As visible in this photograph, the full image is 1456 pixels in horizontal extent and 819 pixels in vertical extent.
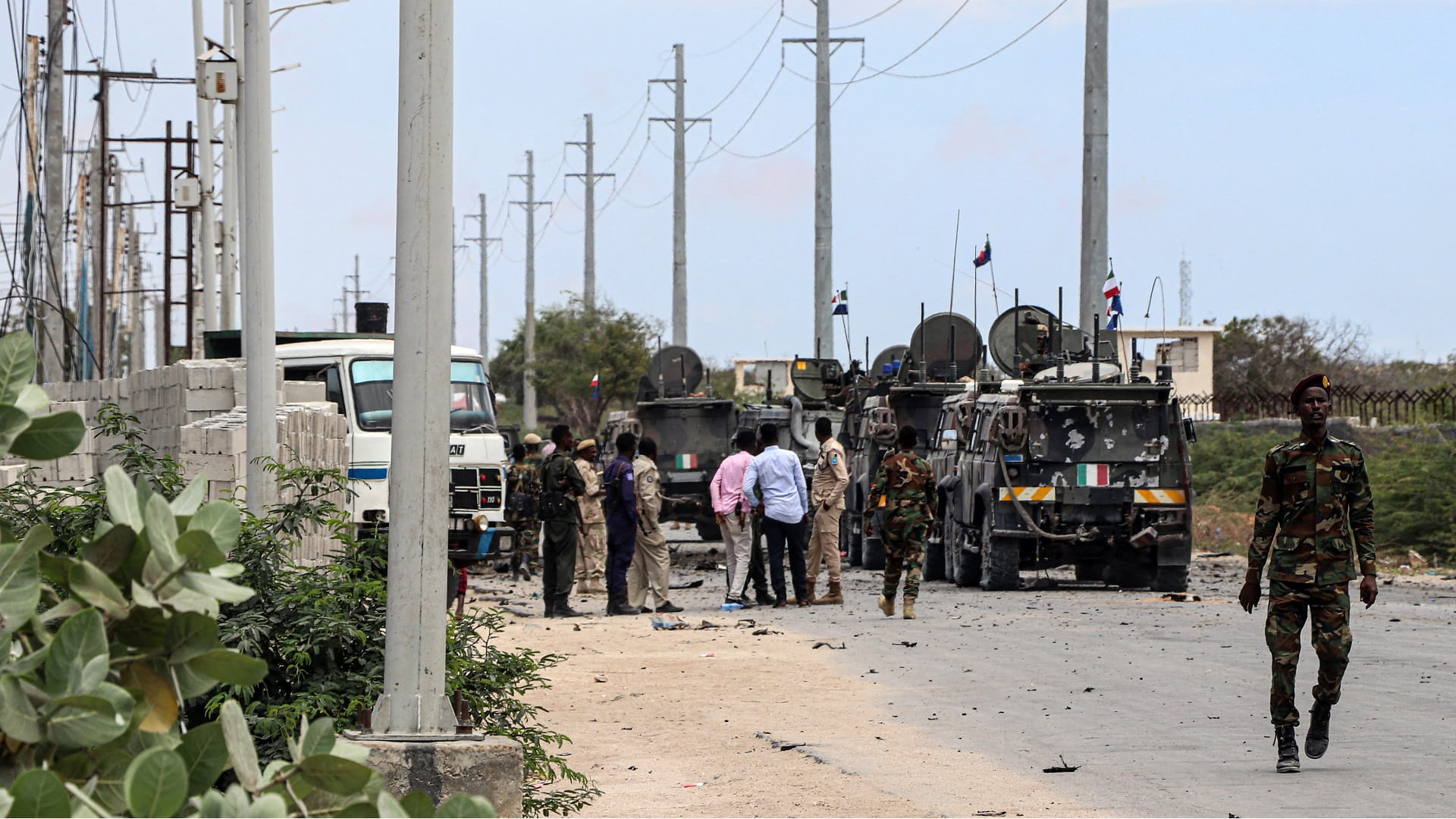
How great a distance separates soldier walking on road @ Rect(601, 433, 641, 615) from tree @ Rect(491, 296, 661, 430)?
1603 inches

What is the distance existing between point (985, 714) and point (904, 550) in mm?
5866

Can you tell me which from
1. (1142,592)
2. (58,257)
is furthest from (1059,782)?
(58,257)

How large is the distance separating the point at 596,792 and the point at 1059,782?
2.18 metres

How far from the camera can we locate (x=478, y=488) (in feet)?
60.4

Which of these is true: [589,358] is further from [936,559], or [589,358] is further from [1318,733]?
[1318,733]

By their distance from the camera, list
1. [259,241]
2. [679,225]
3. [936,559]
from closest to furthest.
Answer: [259,241] < [936,559] < [679,225]

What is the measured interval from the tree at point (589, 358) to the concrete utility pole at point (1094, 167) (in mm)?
34898

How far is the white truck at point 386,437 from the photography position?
59.0 ft

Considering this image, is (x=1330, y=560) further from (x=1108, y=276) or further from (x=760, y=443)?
(x=1108, y=276)

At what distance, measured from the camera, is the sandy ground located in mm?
7645

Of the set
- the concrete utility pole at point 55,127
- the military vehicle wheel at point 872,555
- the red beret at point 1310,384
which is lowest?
the military vehicle wheel at point 872,555

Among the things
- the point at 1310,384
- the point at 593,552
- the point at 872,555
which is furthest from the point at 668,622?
the point at 872,555

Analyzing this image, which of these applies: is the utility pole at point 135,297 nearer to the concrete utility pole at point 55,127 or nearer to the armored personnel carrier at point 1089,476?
the concrete utility pole at point 55,127

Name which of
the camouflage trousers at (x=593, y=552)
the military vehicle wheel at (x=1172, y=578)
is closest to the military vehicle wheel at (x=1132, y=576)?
the military vehicle wheel at (x=1172, y=578)
